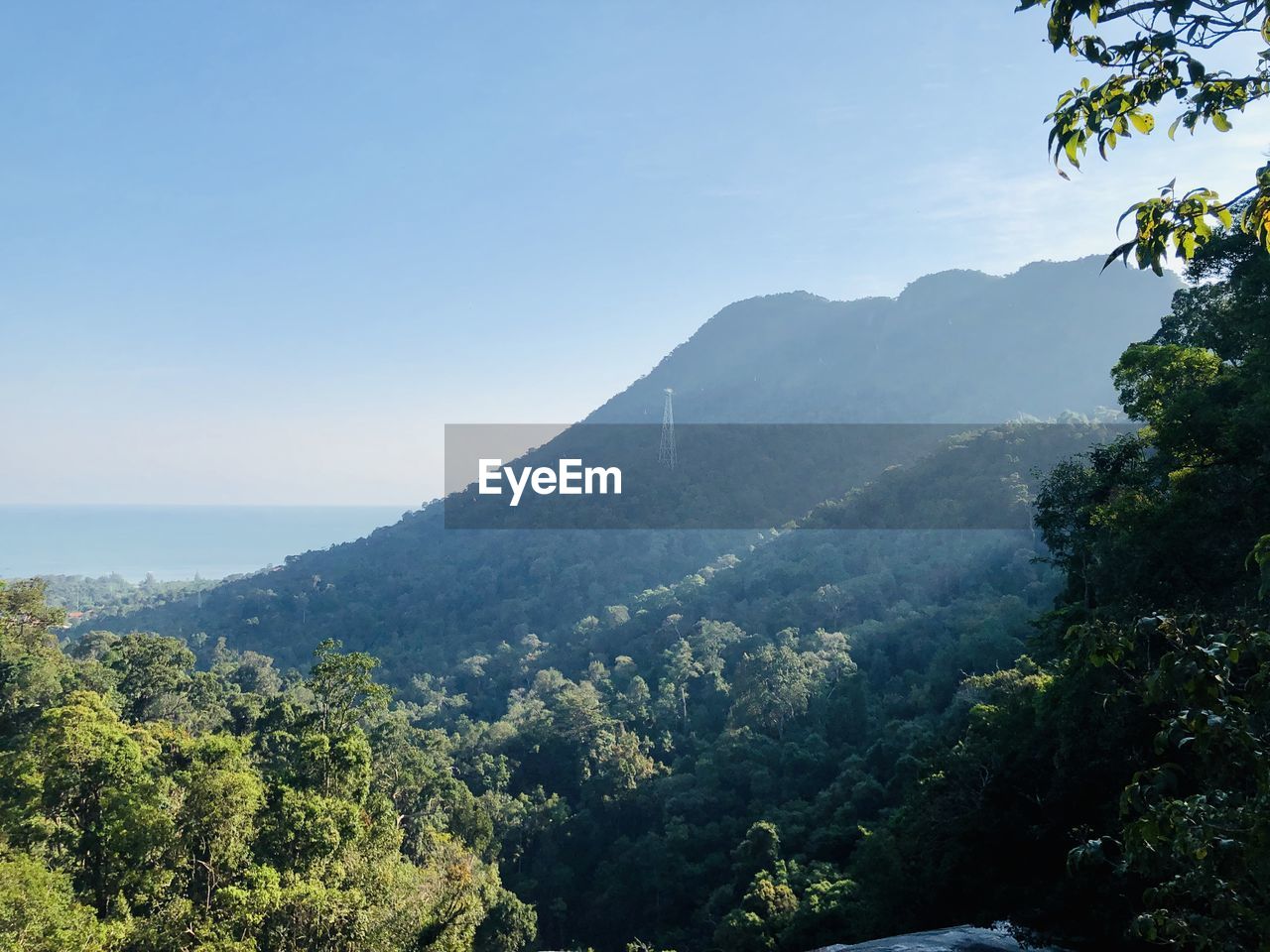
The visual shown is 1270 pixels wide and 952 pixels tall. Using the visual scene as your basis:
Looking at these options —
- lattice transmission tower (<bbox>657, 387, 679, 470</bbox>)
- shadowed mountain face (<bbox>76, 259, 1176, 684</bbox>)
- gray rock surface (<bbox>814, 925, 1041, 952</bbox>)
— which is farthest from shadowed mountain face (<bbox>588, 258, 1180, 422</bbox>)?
gray rock surface (<bbox>814, 925, 1041, 952</bbox>)

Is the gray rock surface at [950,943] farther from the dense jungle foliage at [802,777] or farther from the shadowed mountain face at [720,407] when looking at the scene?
the shadowed mountain face at [720,407]

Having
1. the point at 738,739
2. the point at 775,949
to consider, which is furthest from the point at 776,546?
the point at 775,949

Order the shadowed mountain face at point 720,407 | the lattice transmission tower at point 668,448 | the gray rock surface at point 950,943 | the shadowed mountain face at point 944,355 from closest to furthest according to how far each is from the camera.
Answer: the gray rock surface at point 950,943 < the shadowed mountain face at point 720,407 < the lattice transmission tower at point 668,448 < the shadowed mountain face at point 944,355

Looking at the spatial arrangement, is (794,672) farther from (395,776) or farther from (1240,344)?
(1240,344)

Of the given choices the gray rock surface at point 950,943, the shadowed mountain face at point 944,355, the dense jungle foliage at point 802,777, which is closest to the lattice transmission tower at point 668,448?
the shadowed mountain face at point 944,355

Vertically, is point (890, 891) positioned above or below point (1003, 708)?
below

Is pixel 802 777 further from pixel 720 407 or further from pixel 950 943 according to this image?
pixel 720 407

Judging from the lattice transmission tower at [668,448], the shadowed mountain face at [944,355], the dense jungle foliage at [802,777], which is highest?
the shadowed mountain face at [944,355]

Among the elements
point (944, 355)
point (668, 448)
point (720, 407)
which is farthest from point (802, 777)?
point (944, 355)
